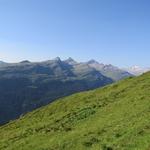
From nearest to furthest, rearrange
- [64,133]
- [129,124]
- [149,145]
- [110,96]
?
[149,145] → [129,124] → [64,133] → [110,96]

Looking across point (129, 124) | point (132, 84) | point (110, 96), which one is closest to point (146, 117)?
point (129, 124)

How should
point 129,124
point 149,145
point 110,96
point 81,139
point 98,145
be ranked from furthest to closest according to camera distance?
1. point 110,96
2. point 129,124
3. point 81,139
4. point 98,145
5. point 149,145

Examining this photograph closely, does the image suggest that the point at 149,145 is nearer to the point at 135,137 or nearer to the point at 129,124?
the point at 135,137

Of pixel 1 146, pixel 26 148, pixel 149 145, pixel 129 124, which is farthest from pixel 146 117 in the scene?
pixel 1 146

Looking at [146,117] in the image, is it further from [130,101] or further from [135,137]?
[130,101]

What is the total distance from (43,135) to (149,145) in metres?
13.9

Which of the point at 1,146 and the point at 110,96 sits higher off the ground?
the point at 110,96

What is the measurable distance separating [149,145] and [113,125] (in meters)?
8.70

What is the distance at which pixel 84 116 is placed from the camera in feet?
139

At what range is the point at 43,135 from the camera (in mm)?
35250

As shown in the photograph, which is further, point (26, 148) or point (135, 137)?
point (26, 148)

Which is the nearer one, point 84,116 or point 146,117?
point 146,117

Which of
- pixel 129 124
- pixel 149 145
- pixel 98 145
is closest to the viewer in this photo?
pixel 149 145

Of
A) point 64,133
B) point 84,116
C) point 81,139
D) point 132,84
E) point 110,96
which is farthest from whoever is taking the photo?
point 132,84
